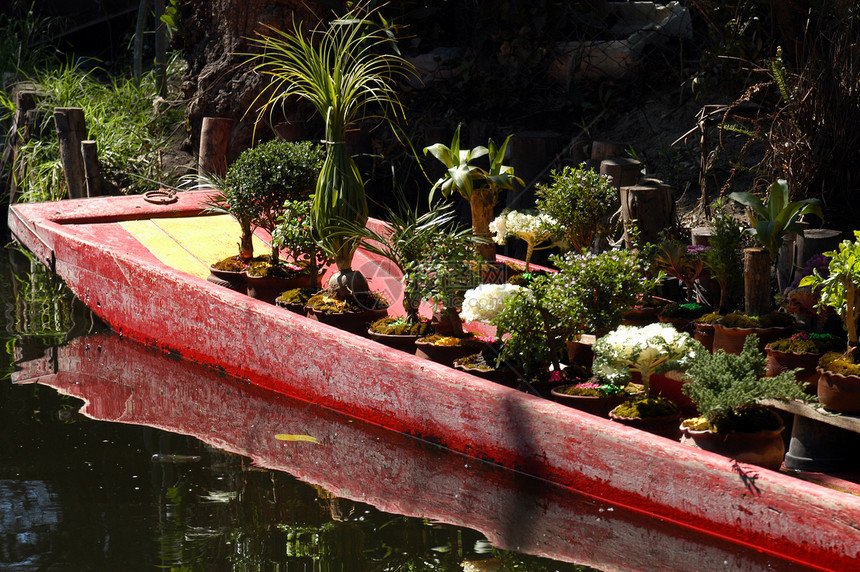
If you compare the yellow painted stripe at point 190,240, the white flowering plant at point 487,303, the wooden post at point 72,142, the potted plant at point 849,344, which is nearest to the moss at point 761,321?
the potted plant at point 849,344

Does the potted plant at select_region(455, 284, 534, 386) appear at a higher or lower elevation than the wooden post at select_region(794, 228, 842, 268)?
lower

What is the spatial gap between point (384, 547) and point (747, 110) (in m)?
4.07

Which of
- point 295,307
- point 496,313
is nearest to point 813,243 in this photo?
point 496,313

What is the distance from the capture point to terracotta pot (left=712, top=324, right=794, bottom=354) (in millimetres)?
4301

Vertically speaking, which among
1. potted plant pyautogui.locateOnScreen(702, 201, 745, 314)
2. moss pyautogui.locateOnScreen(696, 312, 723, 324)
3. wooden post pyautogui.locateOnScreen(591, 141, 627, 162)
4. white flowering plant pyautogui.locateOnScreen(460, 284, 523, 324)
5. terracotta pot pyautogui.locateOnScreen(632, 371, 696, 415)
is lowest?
terracotta pot pyautogui.locateOnScreen(632, 371, 696, 415)

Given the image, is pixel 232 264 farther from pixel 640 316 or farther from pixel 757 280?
pixel 757 280

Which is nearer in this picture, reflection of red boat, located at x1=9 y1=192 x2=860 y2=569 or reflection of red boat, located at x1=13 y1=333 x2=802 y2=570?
reflection of red boat, located at x1=9 y1=192 x2=860 y2=569

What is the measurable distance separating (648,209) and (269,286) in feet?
7.14

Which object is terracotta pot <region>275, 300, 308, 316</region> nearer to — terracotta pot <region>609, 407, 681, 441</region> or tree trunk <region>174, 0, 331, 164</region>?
terracotta pot <region>609, 407, 681, 441</region>

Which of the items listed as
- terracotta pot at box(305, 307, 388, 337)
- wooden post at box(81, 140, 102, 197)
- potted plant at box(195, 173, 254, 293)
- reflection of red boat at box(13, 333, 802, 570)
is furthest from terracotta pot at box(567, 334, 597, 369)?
wooden post at box(81, 140, 102, 197)

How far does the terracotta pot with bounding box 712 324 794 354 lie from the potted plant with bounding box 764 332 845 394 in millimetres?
109

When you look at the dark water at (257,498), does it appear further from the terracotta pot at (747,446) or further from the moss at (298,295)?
the moss at (298,295)

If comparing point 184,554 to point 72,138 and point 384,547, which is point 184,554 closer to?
point 384,547

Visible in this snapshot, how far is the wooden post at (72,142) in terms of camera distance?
8.74 metres
